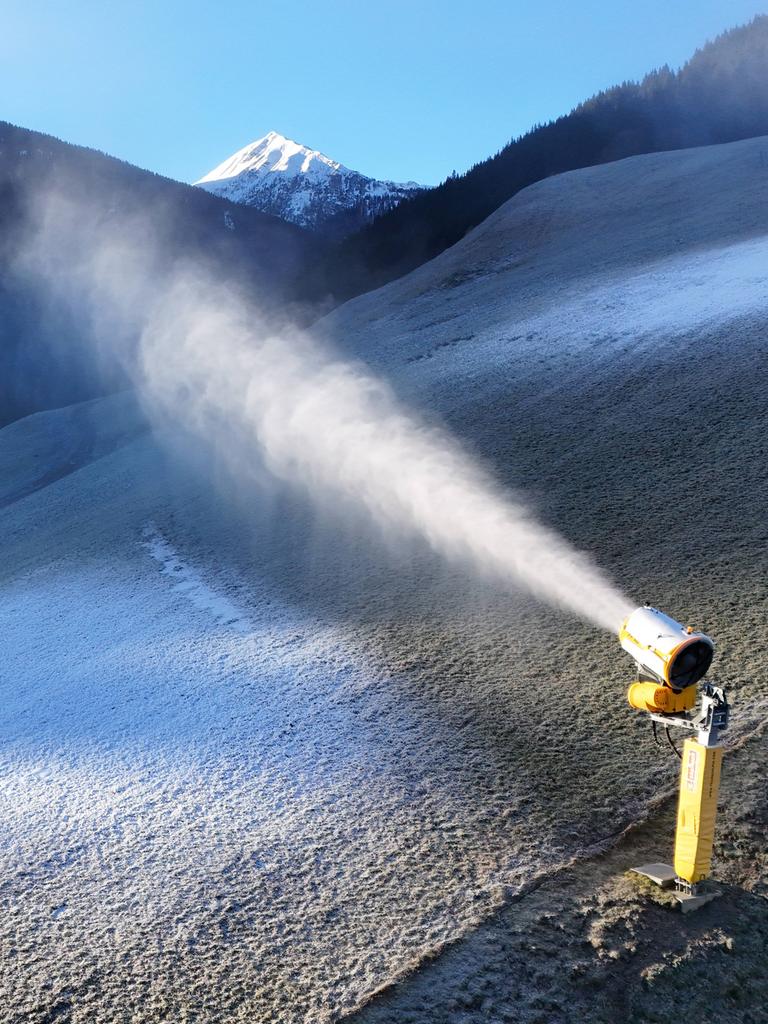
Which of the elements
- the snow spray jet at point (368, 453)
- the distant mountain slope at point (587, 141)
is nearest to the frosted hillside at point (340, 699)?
the snow spray jet at point (368, 453)

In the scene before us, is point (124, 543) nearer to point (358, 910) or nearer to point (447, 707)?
point (447, 707)

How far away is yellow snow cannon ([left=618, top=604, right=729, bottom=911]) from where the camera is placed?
4.49 meters

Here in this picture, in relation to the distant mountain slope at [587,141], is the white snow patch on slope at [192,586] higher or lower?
lower

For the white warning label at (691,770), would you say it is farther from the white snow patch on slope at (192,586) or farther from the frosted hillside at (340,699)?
the white snow patch on slope at (192,586)

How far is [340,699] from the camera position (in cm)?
795

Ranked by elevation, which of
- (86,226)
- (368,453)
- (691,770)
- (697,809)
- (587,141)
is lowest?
(697,809)

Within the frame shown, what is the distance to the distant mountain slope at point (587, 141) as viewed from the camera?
6531 cm

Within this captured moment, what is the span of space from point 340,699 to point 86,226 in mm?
123249

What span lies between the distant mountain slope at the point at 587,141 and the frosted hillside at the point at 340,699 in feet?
159

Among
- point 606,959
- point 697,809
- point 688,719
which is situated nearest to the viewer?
point 606,959

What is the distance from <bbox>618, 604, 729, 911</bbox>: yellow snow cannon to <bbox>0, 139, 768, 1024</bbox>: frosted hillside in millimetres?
793

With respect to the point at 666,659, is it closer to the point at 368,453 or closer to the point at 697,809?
the point at 697,809

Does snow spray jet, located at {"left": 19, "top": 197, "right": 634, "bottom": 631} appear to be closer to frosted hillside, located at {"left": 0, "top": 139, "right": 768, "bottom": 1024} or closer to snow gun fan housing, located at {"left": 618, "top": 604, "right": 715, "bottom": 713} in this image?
frosted hillside, located at {"left": 0, "top": 139, "right": 768, "bottom": 1024}

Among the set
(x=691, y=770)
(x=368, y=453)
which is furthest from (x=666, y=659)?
(x=368, y=453)
